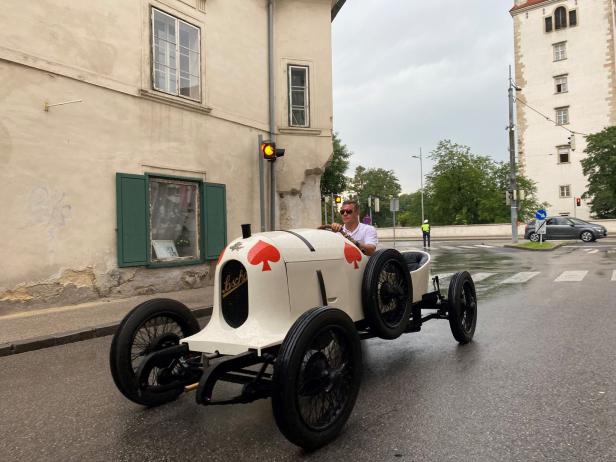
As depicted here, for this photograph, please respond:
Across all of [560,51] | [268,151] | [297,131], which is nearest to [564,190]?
[560,51]

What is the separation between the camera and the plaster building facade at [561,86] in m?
43.8

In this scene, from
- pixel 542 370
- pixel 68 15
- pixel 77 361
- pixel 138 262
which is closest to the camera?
pixel 542 370

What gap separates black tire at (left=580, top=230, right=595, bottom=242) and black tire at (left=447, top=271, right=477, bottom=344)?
82.7 feet

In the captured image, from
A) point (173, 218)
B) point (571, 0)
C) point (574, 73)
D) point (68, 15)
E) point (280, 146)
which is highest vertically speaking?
point (571, 0)

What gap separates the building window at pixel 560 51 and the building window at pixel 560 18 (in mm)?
1496

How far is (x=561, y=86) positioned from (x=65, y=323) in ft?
163

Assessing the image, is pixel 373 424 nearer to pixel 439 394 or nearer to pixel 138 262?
pixel 439 394

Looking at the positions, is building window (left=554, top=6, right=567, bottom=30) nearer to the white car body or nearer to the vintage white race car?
the vintage white race car

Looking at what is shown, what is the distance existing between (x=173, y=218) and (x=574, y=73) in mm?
46437

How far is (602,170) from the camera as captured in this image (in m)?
40.0

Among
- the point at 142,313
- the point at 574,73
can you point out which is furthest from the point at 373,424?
the point at 574,73

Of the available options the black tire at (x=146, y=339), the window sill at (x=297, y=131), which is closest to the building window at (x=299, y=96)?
the window sill at (x=297, y=131)

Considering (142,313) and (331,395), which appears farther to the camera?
(142,313)

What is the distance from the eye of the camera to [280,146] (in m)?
12.4
